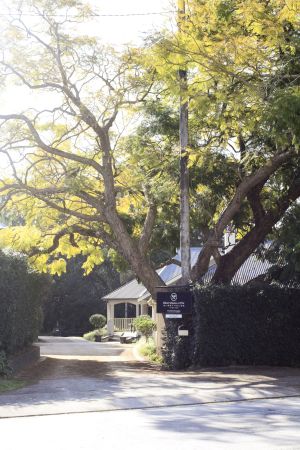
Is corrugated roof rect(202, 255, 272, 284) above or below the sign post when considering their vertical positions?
above

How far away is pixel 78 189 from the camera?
73.0 feet

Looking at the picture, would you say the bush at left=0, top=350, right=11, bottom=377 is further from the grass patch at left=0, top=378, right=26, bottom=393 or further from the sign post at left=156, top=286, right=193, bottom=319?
the sign post at left=156, top=286, right=193, bottom=319

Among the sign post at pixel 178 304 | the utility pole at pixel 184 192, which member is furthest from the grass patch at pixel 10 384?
the utility pole at pixel 184 192

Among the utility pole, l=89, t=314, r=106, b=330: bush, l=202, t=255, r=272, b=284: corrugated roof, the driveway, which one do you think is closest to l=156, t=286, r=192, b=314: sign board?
the utility pole

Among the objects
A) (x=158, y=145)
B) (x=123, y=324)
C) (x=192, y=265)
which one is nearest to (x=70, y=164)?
(x=158, y=145)

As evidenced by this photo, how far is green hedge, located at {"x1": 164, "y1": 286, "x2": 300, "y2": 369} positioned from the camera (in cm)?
2116

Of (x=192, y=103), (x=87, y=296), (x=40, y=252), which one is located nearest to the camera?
(x=192, y=103)

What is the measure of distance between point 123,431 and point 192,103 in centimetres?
1122

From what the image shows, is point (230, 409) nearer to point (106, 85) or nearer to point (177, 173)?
point (177, 173)

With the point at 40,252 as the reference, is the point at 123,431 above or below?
below

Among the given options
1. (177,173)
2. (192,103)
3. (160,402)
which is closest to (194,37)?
(192,103)

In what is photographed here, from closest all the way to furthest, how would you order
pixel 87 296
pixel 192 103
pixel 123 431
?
1. pixel 123 431
2. pixel 192 103
3. pixel 87 296

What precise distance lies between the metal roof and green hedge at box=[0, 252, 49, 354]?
574cm

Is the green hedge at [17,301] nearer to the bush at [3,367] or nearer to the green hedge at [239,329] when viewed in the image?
the bush at [3,367]
